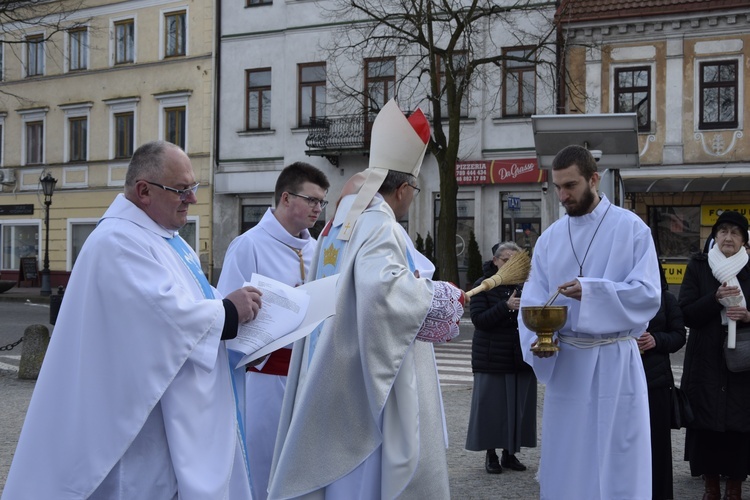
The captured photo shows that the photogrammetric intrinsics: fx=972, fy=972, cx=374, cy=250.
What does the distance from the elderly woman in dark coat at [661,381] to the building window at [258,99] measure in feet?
87.9

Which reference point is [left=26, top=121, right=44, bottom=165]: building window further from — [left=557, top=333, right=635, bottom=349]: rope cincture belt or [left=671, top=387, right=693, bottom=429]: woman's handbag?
[left=557, top=333, right=635, bottom=349]: rope cincture belt

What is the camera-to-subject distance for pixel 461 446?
8953 mm

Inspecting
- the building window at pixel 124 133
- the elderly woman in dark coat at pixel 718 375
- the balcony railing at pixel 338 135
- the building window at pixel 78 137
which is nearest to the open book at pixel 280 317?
the elderly woman in dark coat at pixel 718 375

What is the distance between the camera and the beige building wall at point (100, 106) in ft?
110

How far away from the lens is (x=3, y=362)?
592 inches

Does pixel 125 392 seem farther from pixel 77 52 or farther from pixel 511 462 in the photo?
pixel 77 52

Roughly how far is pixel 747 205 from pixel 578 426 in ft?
74.4

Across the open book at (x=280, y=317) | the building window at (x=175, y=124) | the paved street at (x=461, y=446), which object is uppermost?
the building window at (x=175, y=124)

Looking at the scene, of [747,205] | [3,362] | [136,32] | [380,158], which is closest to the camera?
[380,158]

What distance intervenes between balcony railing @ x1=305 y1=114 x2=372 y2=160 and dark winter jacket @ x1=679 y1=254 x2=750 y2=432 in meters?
23.2

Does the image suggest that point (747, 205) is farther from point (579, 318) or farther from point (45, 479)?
point (45, 479)

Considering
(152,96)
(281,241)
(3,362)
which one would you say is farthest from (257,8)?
(281,241)

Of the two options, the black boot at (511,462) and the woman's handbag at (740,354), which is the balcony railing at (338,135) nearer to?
the black boot at (511,462)

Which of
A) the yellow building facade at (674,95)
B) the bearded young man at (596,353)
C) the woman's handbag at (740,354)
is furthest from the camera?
the yellow building facade at (674,95)
